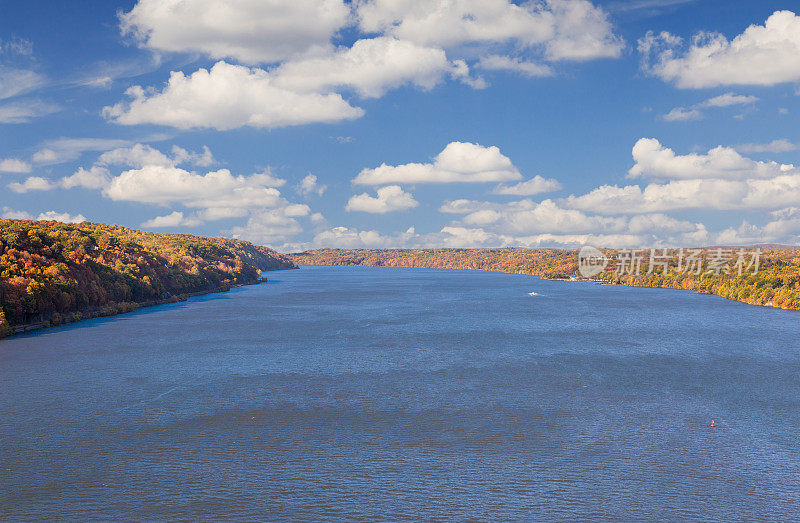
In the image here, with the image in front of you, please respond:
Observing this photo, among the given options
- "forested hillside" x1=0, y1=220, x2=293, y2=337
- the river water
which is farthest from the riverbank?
the river water

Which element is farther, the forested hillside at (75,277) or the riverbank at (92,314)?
the forested hillside at (75,277)

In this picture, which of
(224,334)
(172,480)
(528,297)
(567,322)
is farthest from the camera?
(528,297)

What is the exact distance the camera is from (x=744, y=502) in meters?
27.5

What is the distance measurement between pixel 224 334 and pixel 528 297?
3628 inches

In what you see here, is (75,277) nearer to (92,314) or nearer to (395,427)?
(92,314)

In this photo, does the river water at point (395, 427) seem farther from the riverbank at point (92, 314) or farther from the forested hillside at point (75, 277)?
the forested hillside at point (75, 277)

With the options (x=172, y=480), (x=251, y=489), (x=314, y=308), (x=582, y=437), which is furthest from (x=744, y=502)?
(x=314, y=308)

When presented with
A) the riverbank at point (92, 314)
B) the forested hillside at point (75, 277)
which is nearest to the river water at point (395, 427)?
the riverbank at point (92, 314)

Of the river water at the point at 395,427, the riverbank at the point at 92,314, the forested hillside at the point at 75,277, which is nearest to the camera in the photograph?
the river water at the point at 395,427

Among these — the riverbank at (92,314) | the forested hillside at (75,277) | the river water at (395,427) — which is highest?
the forested hillside at (75,277)

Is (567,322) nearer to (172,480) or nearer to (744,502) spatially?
(744,502)

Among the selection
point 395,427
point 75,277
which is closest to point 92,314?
point 75,277

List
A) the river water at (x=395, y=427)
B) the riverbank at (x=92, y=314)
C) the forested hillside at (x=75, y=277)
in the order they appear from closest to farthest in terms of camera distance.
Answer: the river water at (x=395, y=427)
the riverbank at (x=92, y=314)
the forested hillside at (x=75, y=277)

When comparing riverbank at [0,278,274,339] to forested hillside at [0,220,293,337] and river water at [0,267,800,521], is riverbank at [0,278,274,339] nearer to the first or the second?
forested hillside at [0,220,293,337]
